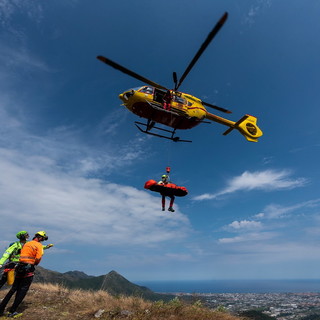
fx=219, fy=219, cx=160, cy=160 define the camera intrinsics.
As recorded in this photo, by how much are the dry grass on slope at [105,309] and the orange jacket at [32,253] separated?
1853 mm

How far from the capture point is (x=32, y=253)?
7.27m

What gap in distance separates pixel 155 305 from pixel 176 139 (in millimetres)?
9589

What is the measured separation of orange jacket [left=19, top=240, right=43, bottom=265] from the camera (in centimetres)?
714

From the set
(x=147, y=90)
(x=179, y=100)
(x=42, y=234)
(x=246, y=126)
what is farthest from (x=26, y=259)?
(x=246, y=126)

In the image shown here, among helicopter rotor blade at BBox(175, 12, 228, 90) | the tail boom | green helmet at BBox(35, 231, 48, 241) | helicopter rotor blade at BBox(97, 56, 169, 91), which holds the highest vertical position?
the tail boom

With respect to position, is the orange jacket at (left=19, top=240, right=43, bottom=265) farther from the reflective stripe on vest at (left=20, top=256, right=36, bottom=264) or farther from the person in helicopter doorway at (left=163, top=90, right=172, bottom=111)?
the person in helicopter doorway at (left=163, top=90, right=172, bottom=111)

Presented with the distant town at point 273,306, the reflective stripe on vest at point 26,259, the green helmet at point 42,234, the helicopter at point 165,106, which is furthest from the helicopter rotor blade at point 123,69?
the distant town at point 273,306

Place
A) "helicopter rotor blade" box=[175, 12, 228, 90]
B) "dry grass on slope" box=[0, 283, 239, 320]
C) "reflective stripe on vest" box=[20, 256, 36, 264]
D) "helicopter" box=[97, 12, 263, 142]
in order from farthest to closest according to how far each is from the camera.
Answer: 1. "helicopter" box=[97, 12, 263, 142]
2. "helicopter rotor blade" box=[175, 12, 228, 90]
3. "dry grass on slope" box=[0, 283, 239, 320]
4. "reflective stripe on vest" box=[20, 256, 36, 264]

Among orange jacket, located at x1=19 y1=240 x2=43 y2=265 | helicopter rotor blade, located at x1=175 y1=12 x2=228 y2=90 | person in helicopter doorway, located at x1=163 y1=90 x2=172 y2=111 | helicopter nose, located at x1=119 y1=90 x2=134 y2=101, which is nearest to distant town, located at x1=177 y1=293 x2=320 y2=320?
orange jacket, located at x1=19 y1=240 x2=43 y2=265

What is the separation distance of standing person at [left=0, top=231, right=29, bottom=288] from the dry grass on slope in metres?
1.49

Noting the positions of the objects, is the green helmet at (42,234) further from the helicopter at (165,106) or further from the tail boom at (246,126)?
the tail boom at (246,126)

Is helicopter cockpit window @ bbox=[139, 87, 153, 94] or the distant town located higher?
helicopter cockpit window @ bbox=[139, 87, 153, 94]

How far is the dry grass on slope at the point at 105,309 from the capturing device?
739 centimetres

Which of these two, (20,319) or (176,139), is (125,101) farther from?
(20,319)
